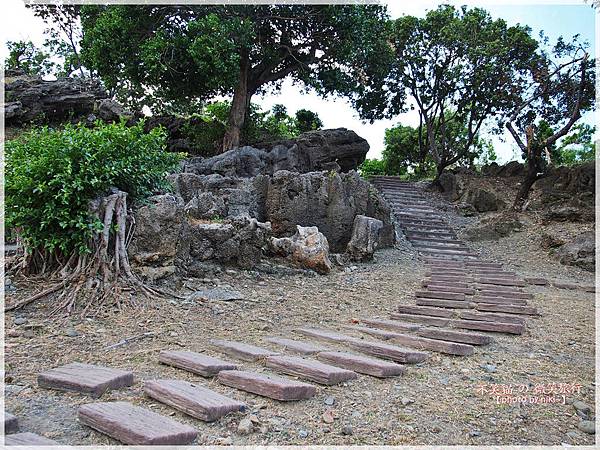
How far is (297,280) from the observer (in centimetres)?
644

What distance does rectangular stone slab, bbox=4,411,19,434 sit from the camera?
1.98m

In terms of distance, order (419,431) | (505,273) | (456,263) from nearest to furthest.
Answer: (419,431), (505,273), (456,263)

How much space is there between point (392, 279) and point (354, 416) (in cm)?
475

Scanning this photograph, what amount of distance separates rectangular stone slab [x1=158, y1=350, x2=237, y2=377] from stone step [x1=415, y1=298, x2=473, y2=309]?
3.01m

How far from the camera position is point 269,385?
246 centimetres

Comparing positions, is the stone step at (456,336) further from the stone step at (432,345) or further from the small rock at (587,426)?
the small rock at (587,426)

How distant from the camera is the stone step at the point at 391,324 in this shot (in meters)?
4.07

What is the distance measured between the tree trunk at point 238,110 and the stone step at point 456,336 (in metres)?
11.3

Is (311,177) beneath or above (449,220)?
above

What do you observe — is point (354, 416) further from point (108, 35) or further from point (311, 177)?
point (108, 35)

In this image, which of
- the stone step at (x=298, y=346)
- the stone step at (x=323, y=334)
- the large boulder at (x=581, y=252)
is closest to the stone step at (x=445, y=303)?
the stone step at (x=323, y=334)

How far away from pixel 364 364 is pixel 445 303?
257cm

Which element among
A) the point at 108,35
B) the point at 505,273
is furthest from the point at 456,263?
the point at 108,35

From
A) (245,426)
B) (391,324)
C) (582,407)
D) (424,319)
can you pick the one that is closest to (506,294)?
(424,319)
